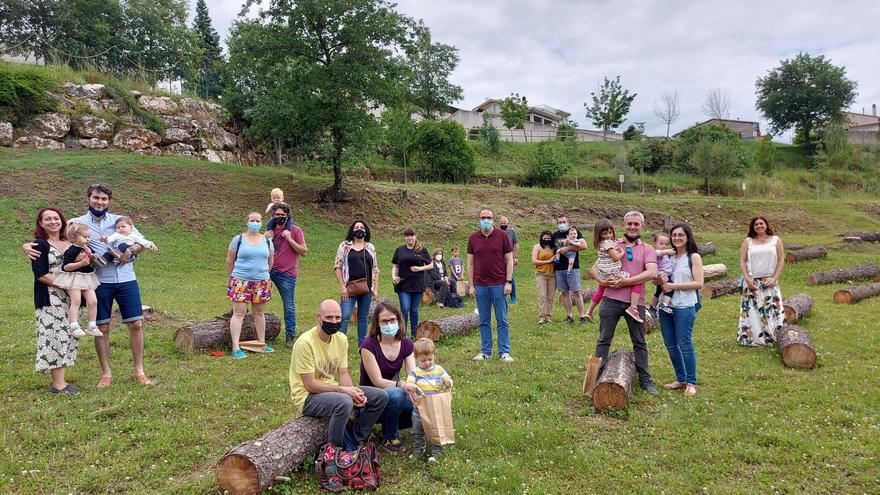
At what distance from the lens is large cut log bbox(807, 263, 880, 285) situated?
1491 cm

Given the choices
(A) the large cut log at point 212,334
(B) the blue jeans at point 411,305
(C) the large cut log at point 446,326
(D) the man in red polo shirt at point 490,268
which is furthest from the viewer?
(C) the large cut log at point 446,326

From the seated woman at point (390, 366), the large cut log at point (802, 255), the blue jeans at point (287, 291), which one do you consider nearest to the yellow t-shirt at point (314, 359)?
the seated woman at point (390, 366)

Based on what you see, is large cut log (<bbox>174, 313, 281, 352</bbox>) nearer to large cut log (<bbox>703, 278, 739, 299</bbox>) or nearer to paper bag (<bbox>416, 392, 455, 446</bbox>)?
paper bag (<bbox>416, 392, 455, 446</bbox>)

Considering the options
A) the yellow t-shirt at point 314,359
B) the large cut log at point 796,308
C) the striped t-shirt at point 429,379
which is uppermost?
the yellow t-shirt at point 314,359

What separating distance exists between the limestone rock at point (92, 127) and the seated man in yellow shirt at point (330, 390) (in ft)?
85.3

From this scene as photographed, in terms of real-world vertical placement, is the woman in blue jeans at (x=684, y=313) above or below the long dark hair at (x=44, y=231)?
below

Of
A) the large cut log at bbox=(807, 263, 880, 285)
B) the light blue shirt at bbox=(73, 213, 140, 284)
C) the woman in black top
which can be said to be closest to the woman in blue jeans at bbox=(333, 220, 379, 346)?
the woman in black top

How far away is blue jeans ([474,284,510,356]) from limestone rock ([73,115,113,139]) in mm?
24959

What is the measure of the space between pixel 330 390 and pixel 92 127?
26.6 m

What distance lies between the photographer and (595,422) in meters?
5.49

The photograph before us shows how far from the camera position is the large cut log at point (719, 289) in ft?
44.7

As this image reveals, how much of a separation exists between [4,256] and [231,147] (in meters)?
16.6

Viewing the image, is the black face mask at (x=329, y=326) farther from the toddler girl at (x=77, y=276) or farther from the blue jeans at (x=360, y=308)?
the blue jeans at (x=360, y=308)

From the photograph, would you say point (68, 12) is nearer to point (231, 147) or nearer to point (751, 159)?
point (231, 147)
